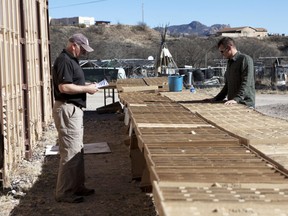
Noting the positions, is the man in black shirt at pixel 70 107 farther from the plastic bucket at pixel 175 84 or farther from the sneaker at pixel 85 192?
the plastic bucket at pixel 175 84

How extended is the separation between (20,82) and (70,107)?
296 centimetres

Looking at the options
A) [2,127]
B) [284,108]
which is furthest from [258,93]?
[2,127]

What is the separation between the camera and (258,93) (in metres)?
26.6

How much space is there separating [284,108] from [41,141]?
10741 millimetres

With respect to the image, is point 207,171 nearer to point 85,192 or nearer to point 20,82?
point 85,192

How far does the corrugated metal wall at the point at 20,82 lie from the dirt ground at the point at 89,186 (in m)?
0.26

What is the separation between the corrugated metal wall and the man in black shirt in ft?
3.45

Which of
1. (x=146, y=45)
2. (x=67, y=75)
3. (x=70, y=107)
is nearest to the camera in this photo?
(x=67, y=75)

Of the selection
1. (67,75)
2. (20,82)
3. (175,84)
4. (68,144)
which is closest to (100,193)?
(68,144)

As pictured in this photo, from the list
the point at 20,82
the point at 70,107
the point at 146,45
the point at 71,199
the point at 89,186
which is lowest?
the point at 89,186

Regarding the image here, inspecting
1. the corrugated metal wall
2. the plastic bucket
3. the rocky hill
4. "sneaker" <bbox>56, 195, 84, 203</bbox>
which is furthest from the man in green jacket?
the rocky hill

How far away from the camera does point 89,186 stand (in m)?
7.68

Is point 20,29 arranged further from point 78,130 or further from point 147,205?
point 147,205

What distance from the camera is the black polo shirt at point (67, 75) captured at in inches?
247
